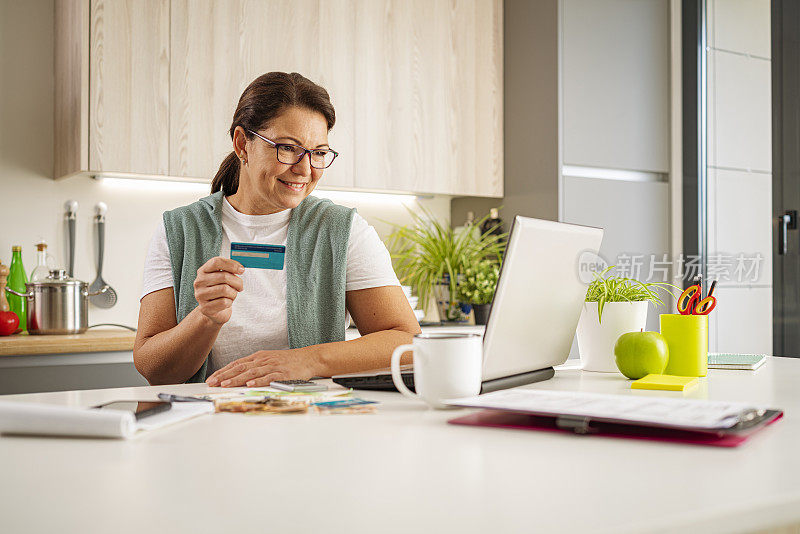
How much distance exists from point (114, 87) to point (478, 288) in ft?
5.34

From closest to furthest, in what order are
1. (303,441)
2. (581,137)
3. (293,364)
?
(303,441), (293,364), (581,137)

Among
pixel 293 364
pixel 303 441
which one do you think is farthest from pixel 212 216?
pixel 303 441

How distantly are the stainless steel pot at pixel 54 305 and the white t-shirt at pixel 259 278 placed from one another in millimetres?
1041

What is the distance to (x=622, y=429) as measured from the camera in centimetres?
83

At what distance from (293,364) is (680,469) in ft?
2.50

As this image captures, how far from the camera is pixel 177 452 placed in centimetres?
74

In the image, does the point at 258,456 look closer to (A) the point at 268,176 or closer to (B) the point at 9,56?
(A) the point at 268,176

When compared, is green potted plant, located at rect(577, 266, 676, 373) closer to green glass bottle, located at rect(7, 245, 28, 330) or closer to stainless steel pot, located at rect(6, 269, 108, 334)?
stainless steel pot, located at rect(6, 269, 108, 334)

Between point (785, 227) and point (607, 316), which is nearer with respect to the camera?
point (607, 316)

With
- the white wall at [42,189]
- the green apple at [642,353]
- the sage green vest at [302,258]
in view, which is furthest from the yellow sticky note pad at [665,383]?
the white wall at [42,189]

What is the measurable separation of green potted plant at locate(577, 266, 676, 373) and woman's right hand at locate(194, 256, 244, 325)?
640 mm

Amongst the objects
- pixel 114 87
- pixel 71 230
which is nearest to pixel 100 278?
pixel 71 230

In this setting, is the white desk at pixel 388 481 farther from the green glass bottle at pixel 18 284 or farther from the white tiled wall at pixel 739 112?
the white tiled wall at pixel 739 112

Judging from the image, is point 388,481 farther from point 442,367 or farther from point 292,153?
point 292,153
